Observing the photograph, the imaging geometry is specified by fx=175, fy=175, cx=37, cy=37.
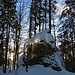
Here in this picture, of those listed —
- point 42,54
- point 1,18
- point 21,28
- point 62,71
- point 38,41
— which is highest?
point 1,18

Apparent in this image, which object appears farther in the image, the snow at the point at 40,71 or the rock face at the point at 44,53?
the rock face at the point at 44,53

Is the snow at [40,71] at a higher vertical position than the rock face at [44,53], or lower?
lower

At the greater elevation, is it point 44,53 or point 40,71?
point 44,53

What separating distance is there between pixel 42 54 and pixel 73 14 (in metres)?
10.3

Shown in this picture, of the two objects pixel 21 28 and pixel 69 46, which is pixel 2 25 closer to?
pixel 21 28

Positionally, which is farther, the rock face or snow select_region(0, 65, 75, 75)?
the rock face

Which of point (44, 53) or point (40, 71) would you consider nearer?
A: point (40, 71)

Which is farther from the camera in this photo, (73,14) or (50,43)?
(73,14)

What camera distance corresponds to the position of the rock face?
19.1 meters

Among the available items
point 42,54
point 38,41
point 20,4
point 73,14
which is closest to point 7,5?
point 20,4

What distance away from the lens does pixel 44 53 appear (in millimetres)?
19922

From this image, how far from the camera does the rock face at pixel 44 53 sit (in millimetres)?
19094

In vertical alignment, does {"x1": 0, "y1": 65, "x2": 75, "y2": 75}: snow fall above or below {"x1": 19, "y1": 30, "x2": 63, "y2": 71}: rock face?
below

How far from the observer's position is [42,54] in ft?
64.9
